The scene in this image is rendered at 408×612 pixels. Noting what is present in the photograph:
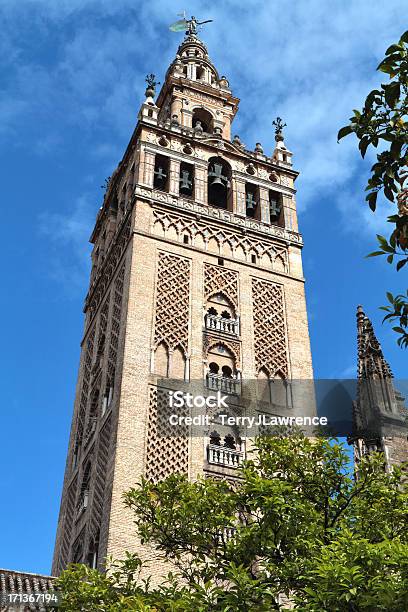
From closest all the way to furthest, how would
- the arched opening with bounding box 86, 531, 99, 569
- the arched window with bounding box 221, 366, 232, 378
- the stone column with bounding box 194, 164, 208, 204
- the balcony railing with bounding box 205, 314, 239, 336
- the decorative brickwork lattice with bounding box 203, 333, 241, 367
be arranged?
1. the arched opening with bounding box 86, 531, 99, 569
2. the arched window with bounding box 221, 366, 232, 378
3. the decorative brickwork lattice with bounding box 203, 333, 241, 367
4. the balcony railing with bounding box 205, 314, 239, 336
5. the stone column with bounding box 194, 164, 208, 204

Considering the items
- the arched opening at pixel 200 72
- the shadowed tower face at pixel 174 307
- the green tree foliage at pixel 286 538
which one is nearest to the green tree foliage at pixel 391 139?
the green tree foliage at pixel 286 538

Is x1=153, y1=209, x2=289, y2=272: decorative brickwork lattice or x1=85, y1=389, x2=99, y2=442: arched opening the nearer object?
x1=85, y1=389, x2=99, y2=442: arched opening

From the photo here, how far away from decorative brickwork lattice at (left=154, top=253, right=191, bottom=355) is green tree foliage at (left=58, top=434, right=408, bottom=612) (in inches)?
420

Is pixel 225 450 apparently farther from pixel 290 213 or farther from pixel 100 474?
pixel 290 213

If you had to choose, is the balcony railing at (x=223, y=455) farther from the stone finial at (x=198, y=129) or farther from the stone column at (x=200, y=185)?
the stone finial at (x=198, y=129)

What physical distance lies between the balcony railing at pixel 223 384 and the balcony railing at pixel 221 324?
1733 millimetres

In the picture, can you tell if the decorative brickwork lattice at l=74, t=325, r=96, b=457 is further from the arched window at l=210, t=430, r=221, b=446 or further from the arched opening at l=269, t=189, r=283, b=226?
the arched opening at l=269, t=189, r=283, b=226

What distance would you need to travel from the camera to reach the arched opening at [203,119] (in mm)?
35219

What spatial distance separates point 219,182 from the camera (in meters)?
30.8

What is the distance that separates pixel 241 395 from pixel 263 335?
286 centimetres

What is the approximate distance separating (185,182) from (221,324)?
6.56 m

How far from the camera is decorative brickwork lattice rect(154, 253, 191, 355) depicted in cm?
2458

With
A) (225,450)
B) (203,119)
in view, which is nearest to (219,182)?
(203,119)

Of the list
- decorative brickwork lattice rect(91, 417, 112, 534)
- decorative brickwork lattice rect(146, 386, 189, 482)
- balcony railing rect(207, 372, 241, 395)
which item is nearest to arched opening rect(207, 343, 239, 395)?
balcony railing rect(207, 372, 241, 395)
